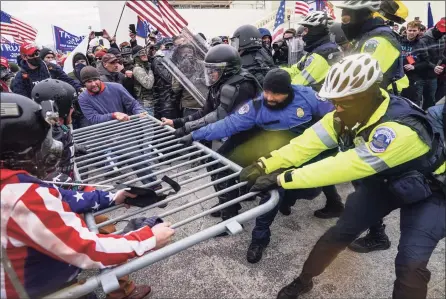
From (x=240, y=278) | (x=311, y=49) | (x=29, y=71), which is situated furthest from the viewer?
(x=29, y=71)

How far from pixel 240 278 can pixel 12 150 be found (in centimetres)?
217

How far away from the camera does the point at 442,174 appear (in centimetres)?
208

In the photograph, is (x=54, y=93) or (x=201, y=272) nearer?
(x=54, y=93)

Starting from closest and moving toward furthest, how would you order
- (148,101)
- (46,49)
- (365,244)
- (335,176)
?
1. (335,176)
2. (365,244)
3. (148,101)
4. (46,49)

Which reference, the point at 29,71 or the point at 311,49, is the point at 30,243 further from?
the point at 29,71

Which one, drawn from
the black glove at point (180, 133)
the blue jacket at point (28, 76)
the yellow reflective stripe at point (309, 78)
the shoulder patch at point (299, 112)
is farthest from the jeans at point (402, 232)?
the blue jacket at point (28, 76)

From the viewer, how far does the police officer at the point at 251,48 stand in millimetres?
4633

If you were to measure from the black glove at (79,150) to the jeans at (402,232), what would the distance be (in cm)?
221

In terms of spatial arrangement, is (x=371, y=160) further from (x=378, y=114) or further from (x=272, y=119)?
(x=272, y=119)

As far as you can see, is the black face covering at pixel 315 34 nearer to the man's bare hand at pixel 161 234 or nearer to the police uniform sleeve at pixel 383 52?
the police uniform sleeve at pixel 383 52

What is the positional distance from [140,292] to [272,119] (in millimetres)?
1944

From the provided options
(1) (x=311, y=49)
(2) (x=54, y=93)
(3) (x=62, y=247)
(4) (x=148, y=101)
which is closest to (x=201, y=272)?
(3) (x=62, y=247)

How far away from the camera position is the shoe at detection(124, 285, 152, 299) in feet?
8.68

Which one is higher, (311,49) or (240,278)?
(311,49)
